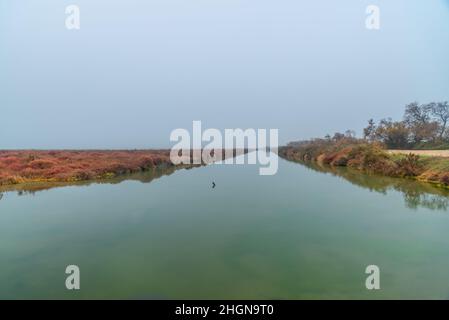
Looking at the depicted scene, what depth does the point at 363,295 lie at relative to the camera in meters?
5.34

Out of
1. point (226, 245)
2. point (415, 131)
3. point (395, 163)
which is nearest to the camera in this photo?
point (226, 245)

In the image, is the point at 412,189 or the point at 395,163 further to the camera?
the point at 395,163

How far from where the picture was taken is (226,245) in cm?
794

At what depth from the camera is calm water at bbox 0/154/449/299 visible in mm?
5719

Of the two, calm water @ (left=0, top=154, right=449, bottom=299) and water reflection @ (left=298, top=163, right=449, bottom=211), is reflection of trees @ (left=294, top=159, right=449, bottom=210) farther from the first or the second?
calm water @ (left=0, top=154, right=449, bottom=299)

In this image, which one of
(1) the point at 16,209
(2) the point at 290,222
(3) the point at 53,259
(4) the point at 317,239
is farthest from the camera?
(1) the point at 16,209

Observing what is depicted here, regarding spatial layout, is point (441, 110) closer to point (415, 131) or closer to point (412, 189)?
point (415, 131)

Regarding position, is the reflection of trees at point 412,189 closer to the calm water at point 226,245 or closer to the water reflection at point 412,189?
the water reflection at point 412,189

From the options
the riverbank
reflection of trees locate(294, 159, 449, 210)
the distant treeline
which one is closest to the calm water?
reflection of trees locate(294, 159, 449, 210)

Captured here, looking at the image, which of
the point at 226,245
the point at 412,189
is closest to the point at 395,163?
the point at 412,189

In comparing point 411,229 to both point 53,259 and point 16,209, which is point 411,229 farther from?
point 16,209
